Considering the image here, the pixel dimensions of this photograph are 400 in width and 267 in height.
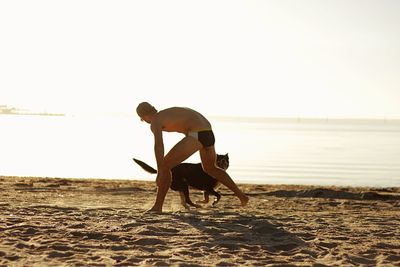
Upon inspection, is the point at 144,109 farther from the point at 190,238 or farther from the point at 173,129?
the point at 190,238

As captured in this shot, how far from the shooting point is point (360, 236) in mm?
5926

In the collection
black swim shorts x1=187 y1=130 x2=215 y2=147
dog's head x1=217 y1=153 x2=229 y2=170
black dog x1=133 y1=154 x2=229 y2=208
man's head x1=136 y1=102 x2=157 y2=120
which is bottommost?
black dog x1=133 y1=154 x2=229 y2=208

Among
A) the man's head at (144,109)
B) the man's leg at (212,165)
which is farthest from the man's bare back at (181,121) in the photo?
the man's leg at (212,165)

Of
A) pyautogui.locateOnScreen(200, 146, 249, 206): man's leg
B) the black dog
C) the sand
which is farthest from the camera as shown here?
the black dog

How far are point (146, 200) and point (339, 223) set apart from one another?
4.26 metres

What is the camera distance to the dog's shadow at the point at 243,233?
207 inches

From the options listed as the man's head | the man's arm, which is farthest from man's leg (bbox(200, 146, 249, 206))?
the man's head

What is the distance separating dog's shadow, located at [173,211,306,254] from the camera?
5.25 meters

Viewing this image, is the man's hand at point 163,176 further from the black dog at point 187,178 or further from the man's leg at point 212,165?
the black dog at point 187,178

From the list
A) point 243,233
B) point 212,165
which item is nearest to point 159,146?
point 212,165

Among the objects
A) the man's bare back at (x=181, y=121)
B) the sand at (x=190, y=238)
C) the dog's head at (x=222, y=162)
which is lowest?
the sand at (x=190, y=238)

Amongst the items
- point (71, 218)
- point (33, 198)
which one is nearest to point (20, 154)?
point (33, 198)

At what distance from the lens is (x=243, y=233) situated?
5.82 metres

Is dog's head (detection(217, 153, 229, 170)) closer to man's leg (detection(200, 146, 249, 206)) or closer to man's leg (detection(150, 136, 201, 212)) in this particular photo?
man's leg (detection(200, 146, 249, 206))
